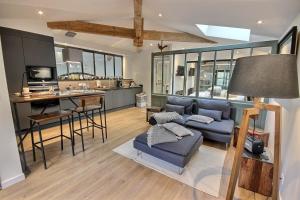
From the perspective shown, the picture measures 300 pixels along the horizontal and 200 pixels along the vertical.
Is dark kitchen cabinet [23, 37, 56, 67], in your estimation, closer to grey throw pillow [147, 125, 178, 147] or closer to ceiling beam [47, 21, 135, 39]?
ceiling beam [47, 21, 135, 39]

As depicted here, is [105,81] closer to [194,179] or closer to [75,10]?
[75,10]

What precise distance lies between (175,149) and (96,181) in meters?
1.20

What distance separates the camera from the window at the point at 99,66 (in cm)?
615

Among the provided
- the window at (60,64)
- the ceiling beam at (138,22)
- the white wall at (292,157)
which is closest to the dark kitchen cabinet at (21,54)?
the window at (60,64)

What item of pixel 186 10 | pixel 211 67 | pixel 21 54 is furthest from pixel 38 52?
pixel 211 67

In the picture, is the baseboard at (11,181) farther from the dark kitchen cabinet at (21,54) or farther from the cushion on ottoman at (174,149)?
the dark kitchen cabinet at (21,54)

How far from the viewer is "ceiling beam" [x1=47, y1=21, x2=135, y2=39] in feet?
11.9

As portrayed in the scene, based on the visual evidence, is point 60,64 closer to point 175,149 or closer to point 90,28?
point 90,28

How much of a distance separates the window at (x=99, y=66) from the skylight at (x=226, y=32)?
419 cm

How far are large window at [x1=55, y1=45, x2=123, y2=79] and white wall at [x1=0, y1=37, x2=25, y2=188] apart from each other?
3.43 meters


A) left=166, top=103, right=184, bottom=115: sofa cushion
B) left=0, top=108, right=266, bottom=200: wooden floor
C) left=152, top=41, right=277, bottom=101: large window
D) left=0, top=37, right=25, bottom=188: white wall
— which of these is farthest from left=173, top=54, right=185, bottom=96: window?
left=0, top=37, right=25, bottom=188: white wall

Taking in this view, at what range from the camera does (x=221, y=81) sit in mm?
4777

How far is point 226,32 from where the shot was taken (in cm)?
390

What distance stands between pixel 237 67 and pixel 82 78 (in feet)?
17.9
